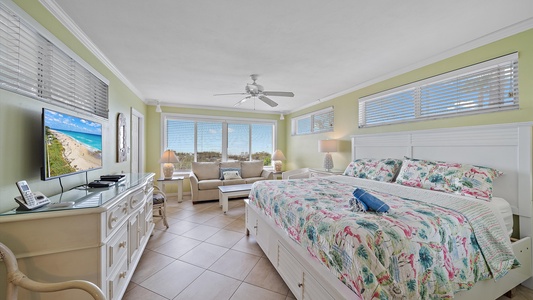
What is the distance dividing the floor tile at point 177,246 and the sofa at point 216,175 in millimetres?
1837

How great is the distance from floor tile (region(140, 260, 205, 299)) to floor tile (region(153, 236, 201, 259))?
0.23 m

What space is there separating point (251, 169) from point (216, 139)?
1.37 meters

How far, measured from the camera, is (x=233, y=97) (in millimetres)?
4695

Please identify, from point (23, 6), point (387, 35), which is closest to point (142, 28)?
point (23, 6)

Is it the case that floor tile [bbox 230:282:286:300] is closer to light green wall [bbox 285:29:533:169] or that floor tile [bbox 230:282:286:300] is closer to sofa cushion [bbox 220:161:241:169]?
light green wall [bbox 285:29:533:169]

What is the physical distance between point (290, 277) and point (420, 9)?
2611mm

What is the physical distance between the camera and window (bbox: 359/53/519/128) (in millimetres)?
2166

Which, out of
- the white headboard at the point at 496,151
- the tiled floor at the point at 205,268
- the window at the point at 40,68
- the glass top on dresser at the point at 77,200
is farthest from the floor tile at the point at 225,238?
the white headboard at the point at 496,151

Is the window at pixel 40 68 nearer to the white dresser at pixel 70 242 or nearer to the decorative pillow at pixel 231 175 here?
the white dresser at pixel 70 242

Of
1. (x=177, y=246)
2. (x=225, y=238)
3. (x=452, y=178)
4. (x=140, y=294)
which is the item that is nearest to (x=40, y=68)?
(x=140, y=294)

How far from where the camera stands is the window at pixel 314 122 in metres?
4.76

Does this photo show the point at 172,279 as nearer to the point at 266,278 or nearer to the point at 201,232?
the point at 266,278

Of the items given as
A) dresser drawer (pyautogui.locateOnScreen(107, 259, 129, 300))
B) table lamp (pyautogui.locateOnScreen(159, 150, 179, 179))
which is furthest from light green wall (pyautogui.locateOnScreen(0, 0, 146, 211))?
table lamp (pyautogui.locateOnScreen(159, 150, 179, 179))

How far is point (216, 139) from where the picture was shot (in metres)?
5.92
